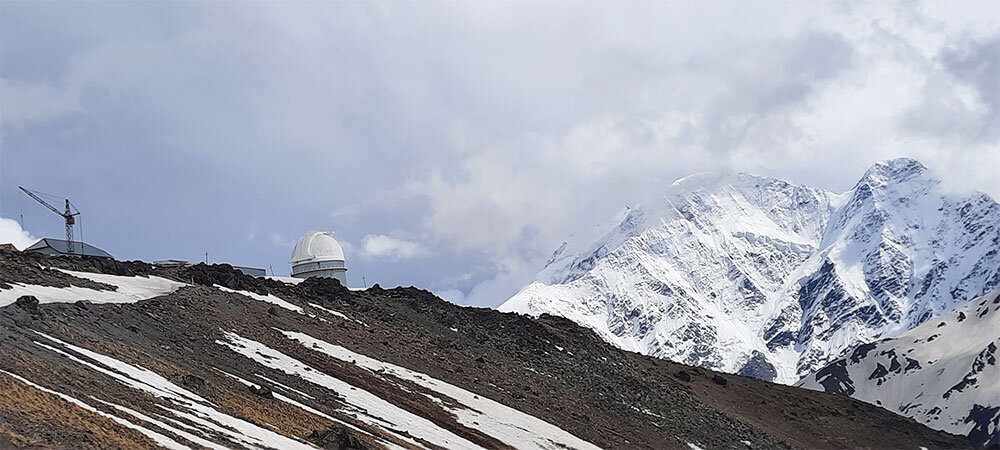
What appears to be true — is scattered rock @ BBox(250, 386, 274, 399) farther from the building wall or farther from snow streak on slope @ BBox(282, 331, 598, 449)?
the building wall

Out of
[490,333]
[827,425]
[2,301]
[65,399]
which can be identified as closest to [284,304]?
[490,333]

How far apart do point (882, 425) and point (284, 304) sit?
177 ft

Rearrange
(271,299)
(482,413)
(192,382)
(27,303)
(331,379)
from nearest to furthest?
(192,382) → (27,303) → (331,379) → (482,413) → (271,299)

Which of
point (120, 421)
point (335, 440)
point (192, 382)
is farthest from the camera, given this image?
point (192, 382)

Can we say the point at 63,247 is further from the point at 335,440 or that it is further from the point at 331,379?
the point at 335,440

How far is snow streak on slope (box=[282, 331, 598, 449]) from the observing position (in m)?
58.6

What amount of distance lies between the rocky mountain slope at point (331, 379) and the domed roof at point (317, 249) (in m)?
10.6

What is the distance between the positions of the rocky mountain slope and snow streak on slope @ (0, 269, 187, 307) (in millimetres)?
177

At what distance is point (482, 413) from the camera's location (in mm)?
61594

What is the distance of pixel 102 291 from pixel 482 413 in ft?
69.7

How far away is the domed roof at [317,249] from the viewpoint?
100044mm

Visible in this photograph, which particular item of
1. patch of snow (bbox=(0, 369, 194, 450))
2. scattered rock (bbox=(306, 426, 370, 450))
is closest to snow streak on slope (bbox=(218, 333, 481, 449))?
scattered rock (bbox=(306, 426, 370, 450))

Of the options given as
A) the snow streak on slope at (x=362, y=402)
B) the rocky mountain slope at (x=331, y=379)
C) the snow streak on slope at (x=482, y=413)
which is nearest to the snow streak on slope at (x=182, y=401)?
the rocky mountain slope at (x=331, y=379)

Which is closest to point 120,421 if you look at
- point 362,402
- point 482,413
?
point 362,402
